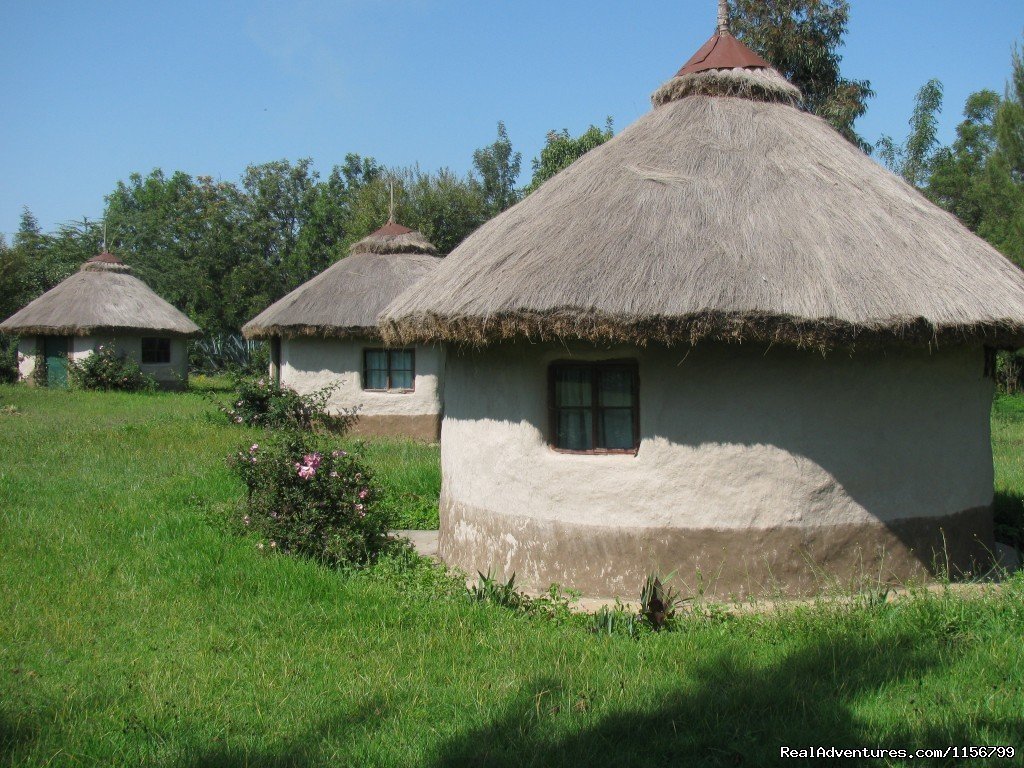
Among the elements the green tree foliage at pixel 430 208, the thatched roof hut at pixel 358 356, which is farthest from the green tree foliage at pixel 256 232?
the thatched roof hut at pixel 358 356

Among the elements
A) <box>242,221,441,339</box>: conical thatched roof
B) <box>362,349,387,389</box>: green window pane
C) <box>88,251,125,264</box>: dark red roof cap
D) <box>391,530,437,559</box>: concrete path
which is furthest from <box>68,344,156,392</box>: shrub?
<box>391,530,437,559</box>: concrete path

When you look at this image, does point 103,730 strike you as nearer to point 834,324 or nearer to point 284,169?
point 834,324

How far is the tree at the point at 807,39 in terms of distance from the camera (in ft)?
63.8

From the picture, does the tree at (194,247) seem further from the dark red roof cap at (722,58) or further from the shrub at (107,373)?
the dark red roof cap at (722,58)

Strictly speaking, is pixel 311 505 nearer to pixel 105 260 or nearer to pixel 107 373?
pixel 107 373

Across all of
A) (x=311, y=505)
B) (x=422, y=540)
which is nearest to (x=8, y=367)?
(x=422, y=540)

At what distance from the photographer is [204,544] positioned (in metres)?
7.52

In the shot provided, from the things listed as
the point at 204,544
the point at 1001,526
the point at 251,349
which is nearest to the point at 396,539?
the point at 204,544

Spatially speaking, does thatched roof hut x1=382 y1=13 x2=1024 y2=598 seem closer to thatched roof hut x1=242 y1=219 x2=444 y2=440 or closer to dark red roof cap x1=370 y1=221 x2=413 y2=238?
thatched roof hut x1=242 y1=219 x2=444 y2=440

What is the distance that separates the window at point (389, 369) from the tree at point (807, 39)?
33.8 ft

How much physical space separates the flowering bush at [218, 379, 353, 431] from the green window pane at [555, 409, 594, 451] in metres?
10.5

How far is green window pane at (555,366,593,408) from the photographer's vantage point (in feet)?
23.2

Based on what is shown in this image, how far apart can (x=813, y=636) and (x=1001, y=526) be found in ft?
15.6

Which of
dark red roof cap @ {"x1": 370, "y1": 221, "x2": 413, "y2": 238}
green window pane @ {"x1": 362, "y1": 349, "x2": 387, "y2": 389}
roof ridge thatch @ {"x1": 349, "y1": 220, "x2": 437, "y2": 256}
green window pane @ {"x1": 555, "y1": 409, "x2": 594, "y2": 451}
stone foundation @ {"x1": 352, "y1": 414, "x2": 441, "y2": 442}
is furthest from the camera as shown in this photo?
dark red roof cap @ {"x1": 370, "y1": 221, "x2": 413, "y2": 238}
